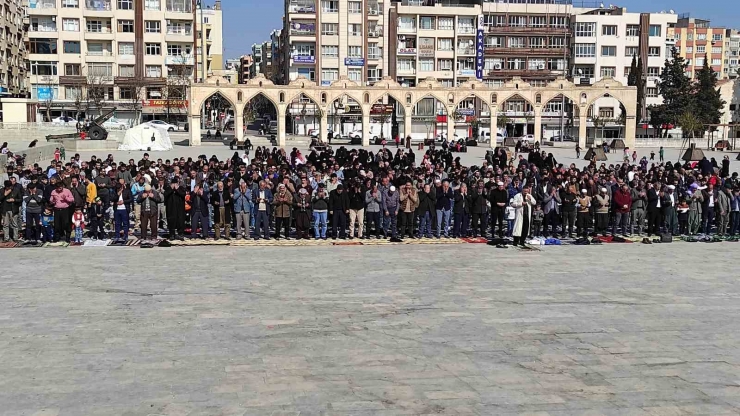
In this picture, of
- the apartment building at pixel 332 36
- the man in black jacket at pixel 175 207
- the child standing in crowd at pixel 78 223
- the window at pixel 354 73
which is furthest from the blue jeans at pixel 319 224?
the window at pixel 354 73

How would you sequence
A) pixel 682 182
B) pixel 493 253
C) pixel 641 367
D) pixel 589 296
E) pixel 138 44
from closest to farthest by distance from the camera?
1. pixel 641 367
2. pixel 589 296
3. pixel 493 253
4. pixel 682 182
5. pixel 138 44

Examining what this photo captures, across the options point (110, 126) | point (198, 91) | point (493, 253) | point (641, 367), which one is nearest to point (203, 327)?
point (641, 367)

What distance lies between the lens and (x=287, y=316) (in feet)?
32.7

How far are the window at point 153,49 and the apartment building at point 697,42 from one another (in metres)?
64.0

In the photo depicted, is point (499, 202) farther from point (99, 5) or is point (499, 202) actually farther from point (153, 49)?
point (99, 5)

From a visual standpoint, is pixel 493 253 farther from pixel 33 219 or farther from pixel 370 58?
pixel 370 58

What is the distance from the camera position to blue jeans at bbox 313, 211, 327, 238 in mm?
16266

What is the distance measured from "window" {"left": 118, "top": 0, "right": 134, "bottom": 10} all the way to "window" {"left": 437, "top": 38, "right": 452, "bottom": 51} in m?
28.2

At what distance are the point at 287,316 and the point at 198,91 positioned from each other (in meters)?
43.6

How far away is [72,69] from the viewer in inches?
2707

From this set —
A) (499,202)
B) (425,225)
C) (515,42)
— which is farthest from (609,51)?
(425,225)

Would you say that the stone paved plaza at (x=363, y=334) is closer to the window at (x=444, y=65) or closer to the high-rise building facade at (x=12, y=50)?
the high-rise building facade at (x=12, y=50)

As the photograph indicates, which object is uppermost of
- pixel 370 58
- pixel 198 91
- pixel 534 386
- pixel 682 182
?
pixel 370 58

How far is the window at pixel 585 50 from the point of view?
2989 inches
